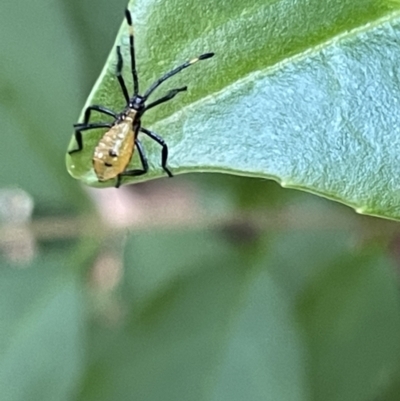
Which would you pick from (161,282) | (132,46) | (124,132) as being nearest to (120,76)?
(132,46)

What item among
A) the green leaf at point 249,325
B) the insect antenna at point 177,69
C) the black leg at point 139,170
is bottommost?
the green leaf at point 249,325

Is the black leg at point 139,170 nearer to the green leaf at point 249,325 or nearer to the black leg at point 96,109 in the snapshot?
the black leg at point 96,109

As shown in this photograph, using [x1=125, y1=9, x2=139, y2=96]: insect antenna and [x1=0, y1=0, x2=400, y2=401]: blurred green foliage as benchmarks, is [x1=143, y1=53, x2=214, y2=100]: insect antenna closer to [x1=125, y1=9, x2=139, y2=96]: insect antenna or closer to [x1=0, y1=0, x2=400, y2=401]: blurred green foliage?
[x1=125, y1=9, x2=139, y2=96]: insect antenna

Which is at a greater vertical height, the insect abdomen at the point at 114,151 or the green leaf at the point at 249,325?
the insect abdomen at the point at 114,151

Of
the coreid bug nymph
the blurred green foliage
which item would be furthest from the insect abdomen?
the blurred green foliage

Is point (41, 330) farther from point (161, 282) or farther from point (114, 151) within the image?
point (114, 151)

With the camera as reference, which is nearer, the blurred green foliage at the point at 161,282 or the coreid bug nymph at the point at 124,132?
the coreid bug nymph at the point at 124,132

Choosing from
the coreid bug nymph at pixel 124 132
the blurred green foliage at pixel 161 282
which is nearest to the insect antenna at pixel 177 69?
the coreid bug nymph at pixel 124 132
